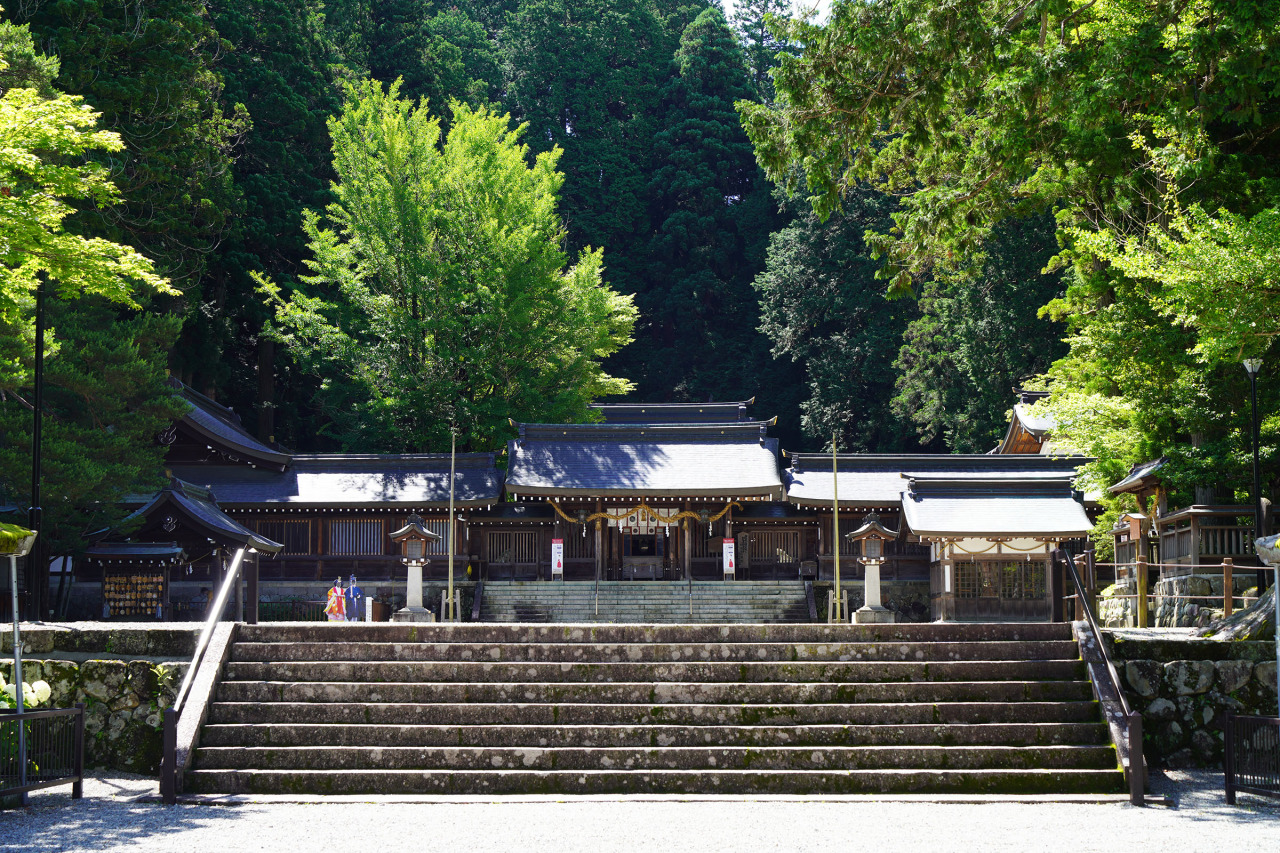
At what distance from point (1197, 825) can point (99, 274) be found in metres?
11.0

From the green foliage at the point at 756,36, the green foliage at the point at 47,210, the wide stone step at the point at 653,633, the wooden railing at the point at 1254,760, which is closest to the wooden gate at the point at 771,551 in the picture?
the wide stone step at the point at 653,633

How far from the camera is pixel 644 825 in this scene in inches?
316

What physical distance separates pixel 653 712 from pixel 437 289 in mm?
20666

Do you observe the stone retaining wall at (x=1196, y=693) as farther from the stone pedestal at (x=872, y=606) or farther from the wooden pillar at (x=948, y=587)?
the wooden pillar at (x=948, y=587)

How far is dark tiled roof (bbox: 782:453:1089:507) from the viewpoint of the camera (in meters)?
27.6

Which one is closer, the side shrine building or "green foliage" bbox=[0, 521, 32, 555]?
"green foliage" bbox=[0, 521, 32, 555]

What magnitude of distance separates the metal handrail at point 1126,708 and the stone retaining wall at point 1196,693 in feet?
0.83

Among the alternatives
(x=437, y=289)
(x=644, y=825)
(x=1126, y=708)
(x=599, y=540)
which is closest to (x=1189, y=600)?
(x=1126, y=708)

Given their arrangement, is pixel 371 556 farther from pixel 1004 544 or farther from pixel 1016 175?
pixel 1016 175

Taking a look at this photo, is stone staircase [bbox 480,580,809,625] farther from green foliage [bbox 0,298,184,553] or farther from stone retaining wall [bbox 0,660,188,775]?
stone retaining wall [bbox 0,660,188,775]

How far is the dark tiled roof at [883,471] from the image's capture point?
27641mm

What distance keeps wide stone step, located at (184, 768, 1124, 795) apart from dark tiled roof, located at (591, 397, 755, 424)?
26410 mm

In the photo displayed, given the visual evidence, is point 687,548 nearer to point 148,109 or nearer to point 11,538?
point 148,109

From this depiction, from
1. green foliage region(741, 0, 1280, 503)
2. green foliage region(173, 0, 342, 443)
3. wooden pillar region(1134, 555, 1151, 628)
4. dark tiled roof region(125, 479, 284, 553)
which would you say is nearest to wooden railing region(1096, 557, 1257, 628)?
wooden pillar region(1134, 555, 1151, 628)
